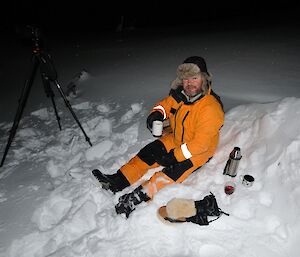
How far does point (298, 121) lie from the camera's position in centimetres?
324

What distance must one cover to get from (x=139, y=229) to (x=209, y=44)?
850cm

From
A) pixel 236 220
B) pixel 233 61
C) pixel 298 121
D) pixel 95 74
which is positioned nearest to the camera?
pixel 236 220

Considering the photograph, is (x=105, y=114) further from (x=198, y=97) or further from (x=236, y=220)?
(x=236, y=220)

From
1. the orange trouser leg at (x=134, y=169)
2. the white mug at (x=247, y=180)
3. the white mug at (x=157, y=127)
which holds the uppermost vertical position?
the white mug at (x=157, y=127)

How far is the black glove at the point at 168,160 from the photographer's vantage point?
11.9 ft

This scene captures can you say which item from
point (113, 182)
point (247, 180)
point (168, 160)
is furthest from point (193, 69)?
point (113, 182)

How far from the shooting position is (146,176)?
402cm

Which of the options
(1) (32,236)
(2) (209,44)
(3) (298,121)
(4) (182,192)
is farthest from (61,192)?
(2) (209,44)

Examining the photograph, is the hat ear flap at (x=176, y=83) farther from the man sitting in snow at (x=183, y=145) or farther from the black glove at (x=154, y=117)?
the black glove at (x=154, y=117)

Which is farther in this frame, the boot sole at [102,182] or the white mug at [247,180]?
the boot sole at [102,182]

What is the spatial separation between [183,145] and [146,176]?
88 cm

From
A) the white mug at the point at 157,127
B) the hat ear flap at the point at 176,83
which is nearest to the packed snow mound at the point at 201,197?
the white mug at the point at 157,127

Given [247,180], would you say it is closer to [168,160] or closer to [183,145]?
[183,145]

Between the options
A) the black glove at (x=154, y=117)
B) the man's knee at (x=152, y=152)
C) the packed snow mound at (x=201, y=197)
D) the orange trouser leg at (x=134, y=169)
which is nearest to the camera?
the packed snow mound at (x=201, y=197)
